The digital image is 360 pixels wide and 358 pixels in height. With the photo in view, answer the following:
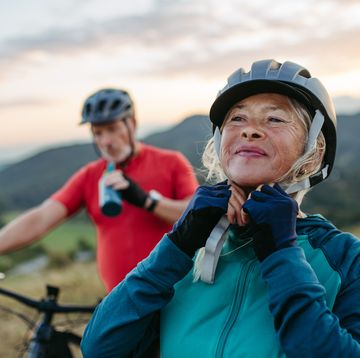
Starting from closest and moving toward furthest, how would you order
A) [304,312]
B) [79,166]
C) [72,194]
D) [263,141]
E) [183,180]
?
[304,312], [263,141], [72,194], [183,180], [79,166]

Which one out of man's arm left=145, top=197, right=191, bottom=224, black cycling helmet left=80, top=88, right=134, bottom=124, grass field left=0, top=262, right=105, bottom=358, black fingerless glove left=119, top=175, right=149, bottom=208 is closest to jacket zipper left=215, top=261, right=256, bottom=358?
man's arm left=145, top=197, right=191, bottom=224

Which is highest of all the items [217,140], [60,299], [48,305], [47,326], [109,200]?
[217,140]

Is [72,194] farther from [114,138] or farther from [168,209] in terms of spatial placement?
[168,209]

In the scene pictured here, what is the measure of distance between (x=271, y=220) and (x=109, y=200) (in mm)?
2441

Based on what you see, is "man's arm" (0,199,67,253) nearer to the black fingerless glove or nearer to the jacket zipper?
the black fingerless glove

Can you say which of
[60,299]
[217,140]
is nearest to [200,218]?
[217,140]

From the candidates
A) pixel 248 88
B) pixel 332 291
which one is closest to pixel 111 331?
pixel 332 291

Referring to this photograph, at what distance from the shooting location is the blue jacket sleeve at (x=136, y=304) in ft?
7.16

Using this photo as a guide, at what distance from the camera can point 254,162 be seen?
2.21 meters

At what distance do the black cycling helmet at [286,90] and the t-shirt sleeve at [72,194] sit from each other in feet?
7.50

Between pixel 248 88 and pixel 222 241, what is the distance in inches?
24.0

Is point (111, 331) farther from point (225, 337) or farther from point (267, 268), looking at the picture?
point (267, 268)

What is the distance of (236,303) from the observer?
6.93 ft

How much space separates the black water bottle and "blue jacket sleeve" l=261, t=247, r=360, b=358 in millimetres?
2417
